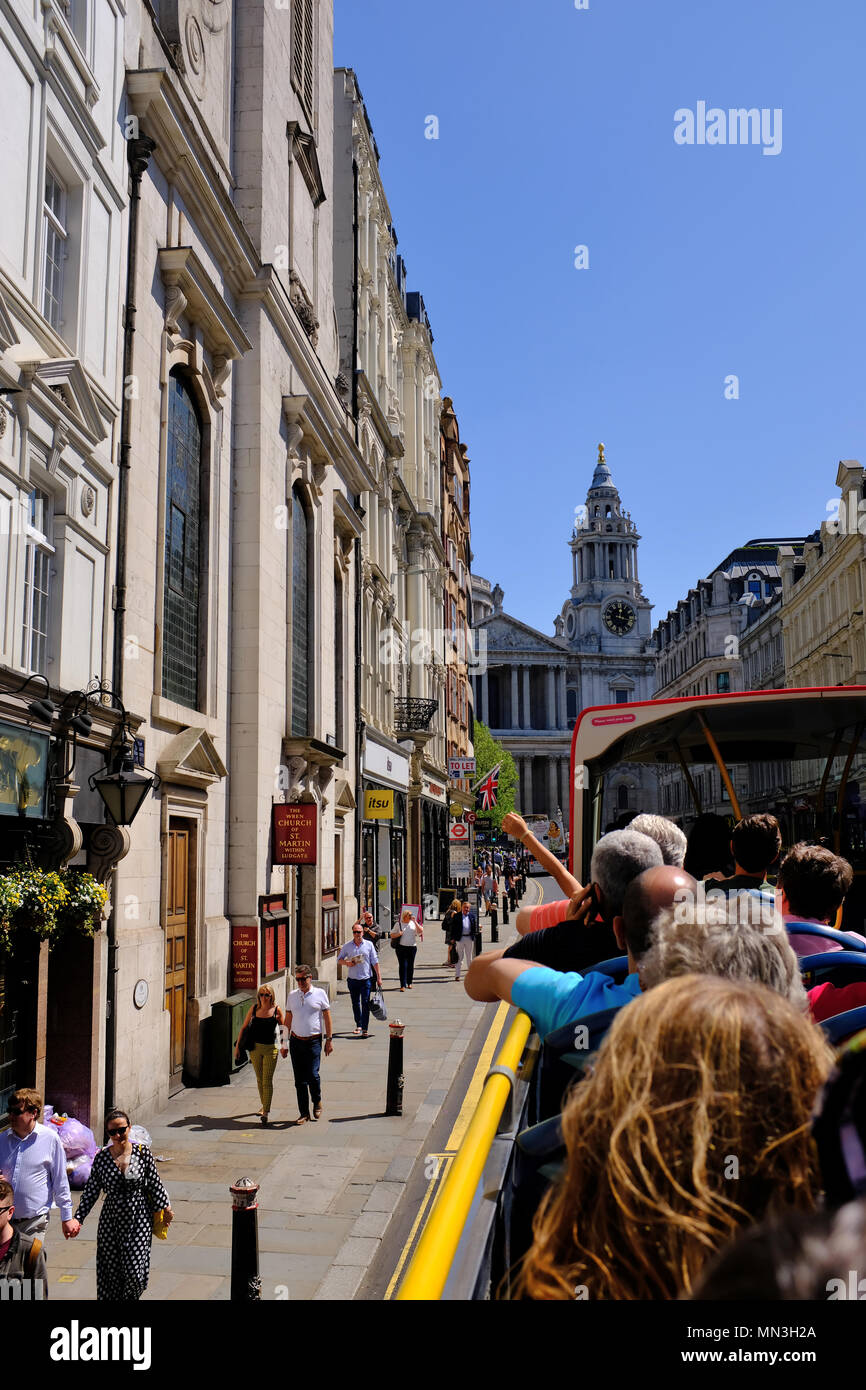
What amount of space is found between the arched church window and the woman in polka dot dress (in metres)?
7.42

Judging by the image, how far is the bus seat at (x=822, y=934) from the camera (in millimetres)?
3277

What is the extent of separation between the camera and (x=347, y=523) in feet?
76.9

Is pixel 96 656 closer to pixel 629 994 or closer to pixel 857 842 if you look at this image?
pixel 857 842

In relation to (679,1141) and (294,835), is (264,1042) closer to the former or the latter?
(294,835)

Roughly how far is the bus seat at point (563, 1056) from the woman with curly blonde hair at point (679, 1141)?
2.97ft

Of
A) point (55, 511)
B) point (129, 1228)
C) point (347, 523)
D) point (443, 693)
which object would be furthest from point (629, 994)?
point (443, 693)

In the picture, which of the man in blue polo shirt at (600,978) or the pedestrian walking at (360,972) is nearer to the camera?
the man in blue polo shirt at (600,978)

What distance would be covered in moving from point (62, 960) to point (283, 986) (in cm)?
677

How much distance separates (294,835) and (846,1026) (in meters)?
Answer: 13.4

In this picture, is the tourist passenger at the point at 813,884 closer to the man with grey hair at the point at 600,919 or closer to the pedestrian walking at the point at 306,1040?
the man with grey hair at the point at 600,919

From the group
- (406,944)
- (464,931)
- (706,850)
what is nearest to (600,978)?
(706,850)

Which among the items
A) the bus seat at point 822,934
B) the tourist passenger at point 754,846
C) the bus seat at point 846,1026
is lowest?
the bus seat at point 846,1026

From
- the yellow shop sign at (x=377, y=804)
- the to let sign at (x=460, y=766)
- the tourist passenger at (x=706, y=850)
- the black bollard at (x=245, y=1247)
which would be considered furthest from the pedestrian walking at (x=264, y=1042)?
the to let sign at (x=460, y=766)

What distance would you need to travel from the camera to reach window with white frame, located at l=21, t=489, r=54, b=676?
8844mm
